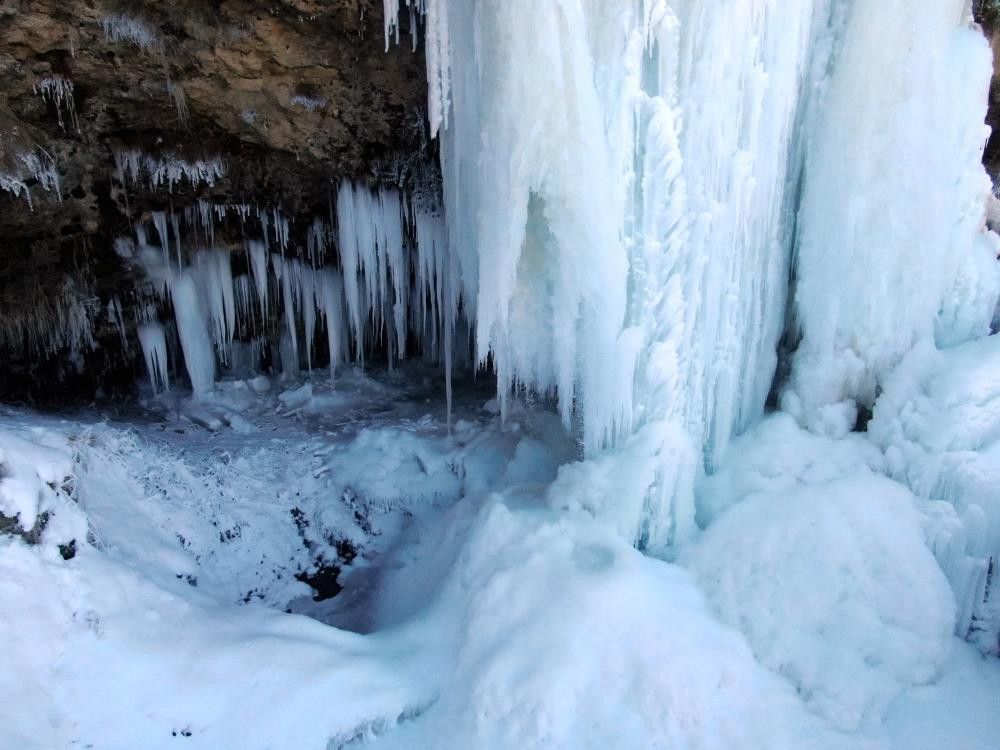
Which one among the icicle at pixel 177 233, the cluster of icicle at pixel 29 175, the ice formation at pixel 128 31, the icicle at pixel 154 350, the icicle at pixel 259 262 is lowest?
the icicle at pixel 154 350

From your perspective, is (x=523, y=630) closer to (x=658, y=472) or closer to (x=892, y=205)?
(x=658, y=472)

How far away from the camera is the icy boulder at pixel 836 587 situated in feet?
12.2

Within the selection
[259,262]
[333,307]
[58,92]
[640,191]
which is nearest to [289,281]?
[259,262]

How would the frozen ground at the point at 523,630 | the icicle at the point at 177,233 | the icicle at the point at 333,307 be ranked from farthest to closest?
the icicle at the point at 333,307
the icicle at the point at 177,233
the frozen ground at the point at 523,630

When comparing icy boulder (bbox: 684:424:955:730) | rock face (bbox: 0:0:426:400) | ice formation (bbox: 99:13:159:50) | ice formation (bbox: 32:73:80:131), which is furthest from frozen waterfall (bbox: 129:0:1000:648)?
ice formation (bbox: 32:73:80:131)

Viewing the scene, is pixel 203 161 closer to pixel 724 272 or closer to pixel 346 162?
pixel 346 162

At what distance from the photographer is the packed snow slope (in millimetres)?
3633

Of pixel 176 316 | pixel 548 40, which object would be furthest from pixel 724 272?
pixel 176 316

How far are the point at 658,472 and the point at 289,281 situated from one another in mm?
5035

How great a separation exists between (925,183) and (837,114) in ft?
2.38

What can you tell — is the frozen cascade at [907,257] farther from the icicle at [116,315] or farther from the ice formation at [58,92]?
the icicle at [116,315]

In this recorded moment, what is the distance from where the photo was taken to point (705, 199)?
165 inches

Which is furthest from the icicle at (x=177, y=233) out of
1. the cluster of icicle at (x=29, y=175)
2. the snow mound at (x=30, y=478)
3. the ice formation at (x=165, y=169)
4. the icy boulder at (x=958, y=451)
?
the icy boulder at (x=958, y=451)

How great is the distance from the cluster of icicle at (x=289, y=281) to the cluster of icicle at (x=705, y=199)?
86.9 inches
